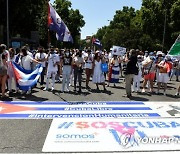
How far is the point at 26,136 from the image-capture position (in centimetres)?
742

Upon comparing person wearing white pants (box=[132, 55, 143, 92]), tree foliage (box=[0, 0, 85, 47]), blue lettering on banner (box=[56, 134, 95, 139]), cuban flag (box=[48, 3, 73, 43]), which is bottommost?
blue lettering on banner (box=[56, 134, 95, 139])

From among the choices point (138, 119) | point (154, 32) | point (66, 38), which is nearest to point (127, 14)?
point (154, 32)

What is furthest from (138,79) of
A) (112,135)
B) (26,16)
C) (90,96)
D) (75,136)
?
(26,16)

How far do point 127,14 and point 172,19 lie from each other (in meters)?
42.7

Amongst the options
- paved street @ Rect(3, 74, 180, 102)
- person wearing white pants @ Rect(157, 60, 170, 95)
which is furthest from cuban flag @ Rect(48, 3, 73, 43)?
person wearing white pants @ Rect(157, 60, 170, 95)

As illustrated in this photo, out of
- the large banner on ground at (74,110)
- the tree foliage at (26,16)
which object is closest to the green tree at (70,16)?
the tree foliage at (26,16)

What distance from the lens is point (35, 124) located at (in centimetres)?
852

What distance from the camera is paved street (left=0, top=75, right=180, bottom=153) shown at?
6755 mm

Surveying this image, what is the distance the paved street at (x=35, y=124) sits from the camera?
675 cm

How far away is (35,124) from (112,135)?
2190 mm

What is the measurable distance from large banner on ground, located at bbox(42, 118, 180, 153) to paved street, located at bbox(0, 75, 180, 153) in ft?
0.88

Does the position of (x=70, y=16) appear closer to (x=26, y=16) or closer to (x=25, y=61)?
(x=26, y=16)

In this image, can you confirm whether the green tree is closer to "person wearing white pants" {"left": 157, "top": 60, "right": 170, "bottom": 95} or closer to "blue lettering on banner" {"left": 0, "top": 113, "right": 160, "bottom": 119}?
"person wearing white pants" {"left": 157, "top": 60, "right": 170, "bottom": 95}

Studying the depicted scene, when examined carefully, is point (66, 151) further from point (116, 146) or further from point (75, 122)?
point (75, 122)
